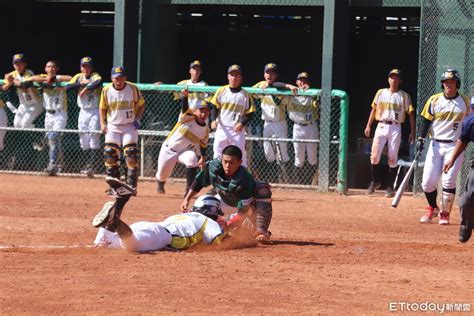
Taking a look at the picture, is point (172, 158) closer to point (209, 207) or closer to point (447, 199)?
point (447, 199)

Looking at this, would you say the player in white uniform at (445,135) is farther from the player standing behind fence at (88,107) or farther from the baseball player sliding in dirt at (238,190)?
the player standing behind fence at (88,107)

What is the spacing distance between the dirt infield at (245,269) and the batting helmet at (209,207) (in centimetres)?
38

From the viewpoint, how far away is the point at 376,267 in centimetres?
961

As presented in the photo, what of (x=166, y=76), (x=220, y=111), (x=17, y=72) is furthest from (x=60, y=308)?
(x=166, y=76)

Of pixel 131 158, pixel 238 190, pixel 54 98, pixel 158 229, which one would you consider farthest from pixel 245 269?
pixel 54 98

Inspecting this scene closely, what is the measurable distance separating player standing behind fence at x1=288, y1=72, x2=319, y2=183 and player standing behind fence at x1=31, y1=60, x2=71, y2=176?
409 cm

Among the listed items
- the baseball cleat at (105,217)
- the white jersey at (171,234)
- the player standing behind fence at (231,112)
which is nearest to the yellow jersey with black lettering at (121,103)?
the player standing behind fence at (231,112)

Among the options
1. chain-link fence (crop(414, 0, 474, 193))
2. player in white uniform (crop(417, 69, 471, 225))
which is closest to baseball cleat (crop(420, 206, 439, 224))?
player in white uniform (crop(417, 69, 471, 225))

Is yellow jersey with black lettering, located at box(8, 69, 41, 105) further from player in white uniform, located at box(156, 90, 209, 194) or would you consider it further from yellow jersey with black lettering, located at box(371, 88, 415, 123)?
yellow jersey with black lettering, located at box(371, 88, 415, 123)

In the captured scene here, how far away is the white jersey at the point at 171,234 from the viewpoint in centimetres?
982

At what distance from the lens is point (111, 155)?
15773 millimetres

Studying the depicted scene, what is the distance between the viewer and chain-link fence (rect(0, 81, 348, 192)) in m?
17.8

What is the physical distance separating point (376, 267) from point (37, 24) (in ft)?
52.7

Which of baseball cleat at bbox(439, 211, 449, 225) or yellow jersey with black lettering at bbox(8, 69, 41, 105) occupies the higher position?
yellow jersey with black lettering at bbox(8, 69, 41, 105)
